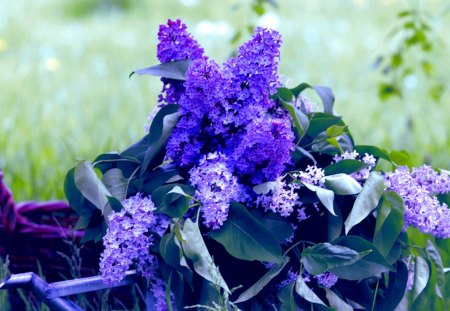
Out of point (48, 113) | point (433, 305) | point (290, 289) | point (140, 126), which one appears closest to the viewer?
point (290, 289)

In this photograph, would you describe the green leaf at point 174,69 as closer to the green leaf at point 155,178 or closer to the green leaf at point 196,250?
the green leaf at point 155,178

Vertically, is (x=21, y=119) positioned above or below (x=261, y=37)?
below

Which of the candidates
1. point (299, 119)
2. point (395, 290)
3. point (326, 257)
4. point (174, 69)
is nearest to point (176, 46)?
point (174, 69)

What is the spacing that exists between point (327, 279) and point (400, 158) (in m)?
0.36

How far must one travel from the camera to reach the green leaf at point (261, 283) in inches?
51.6

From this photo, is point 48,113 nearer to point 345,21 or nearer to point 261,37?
point 261,37

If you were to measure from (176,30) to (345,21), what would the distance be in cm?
492

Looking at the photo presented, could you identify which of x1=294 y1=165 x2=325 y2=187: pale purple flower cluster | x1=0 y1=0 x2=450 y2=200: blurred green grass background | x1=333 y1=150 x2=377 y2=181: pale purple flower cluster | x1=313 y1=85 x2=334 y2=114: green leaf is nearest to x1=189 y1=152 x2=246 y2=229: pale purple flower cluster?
x1=294 y1=165 x2=325 y2=187: pale purple flower cluster

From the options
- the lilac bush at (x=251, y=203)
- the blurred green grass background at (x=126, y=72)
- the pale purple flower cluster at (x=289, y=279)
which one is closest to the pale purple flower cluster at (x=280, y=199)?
the lilac bush at (x=251, y=203)

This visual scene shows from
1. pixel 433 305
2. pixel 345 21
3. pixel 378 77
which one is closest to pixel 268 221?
pixel 433 305

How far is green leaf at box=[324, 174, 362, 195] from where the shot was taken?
133 cm

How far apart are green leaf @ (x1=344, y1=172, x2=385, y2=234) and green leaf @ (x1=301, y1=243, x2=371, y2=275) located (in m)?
0.05

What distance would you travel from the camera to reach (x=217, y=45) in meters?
5.18

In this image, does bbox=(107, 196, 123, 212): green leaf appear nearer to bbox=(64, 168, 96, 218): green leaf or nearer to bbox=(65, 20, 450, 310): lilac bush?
bbox=(65, 20, 450, 310): lilac bush
